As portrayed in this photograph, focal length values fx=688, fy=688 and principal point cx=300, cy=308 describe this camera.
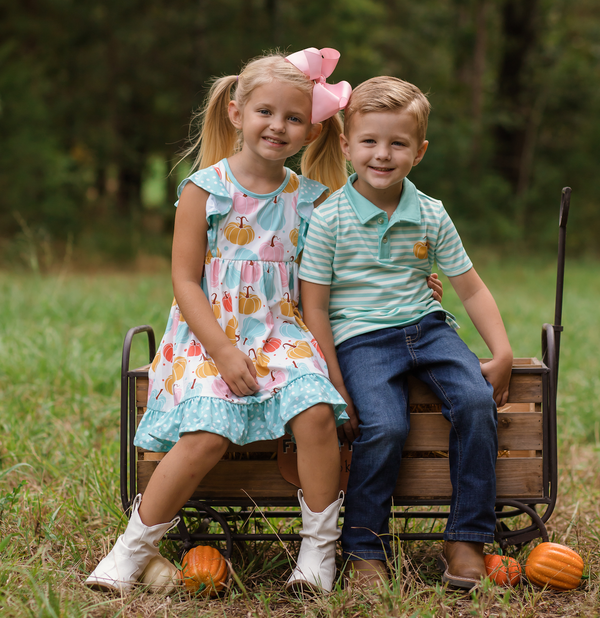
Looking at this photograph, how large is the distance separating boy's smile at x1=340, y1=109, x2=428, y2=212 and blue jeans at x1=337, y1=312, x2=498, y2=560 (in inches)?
23.8

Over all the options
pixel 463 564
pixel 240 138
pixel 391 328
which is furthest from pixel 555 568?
pixel 240 138

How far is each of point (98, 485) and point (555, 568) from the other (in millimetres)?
1668

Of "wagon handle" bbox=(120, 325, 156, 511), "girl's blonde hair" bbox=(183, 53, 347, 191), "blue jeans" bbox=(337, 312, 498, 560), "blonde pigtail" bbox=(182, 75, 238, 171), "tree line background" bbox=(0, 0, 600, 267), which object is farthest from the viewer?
"tree line background" bbox=(0, 0, 600, 267)

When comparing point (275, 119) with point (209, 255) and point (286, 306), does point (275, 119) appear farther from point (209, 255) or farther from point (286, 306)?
point (286, 306)

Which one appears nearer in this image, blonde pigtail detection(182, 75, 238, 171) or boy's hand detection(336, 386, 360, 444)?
boy's hand detection(336, 386, 360, 444)

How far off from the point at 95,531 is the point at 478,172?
39.3 ft

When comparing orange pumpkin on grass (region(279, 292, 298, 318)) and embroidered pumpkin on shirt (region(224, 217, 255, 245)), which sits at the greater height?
embroidered pumpkin on shirt (region(224, 217, 255, 245))

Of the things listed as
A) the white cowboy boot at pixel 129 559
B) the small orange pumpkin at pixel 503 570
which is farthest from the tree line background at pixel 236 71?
the small orange pumpkin at pixel 503 570

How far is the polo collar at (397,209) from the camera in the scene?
7.38ft

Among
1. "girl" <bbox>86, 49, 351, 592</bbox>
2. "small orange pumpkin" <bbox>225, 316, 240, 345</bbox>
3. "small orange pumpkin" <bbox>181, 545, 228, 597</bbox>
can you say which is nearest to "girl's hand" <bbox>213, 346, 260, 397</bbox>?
"girl" <bbox>86, 49, 351, 592</bbox>

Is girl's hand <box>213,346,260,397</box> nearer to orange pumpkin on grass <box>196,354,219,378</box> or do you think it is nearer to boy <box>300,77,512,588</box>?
orange pumpkin on grass <box>196,354,219,378</box>

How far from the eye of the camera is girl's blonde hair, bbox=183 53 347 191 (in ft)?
7.63

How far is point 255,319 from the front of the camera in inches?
86.7

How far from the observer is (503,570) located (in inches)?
82.4
